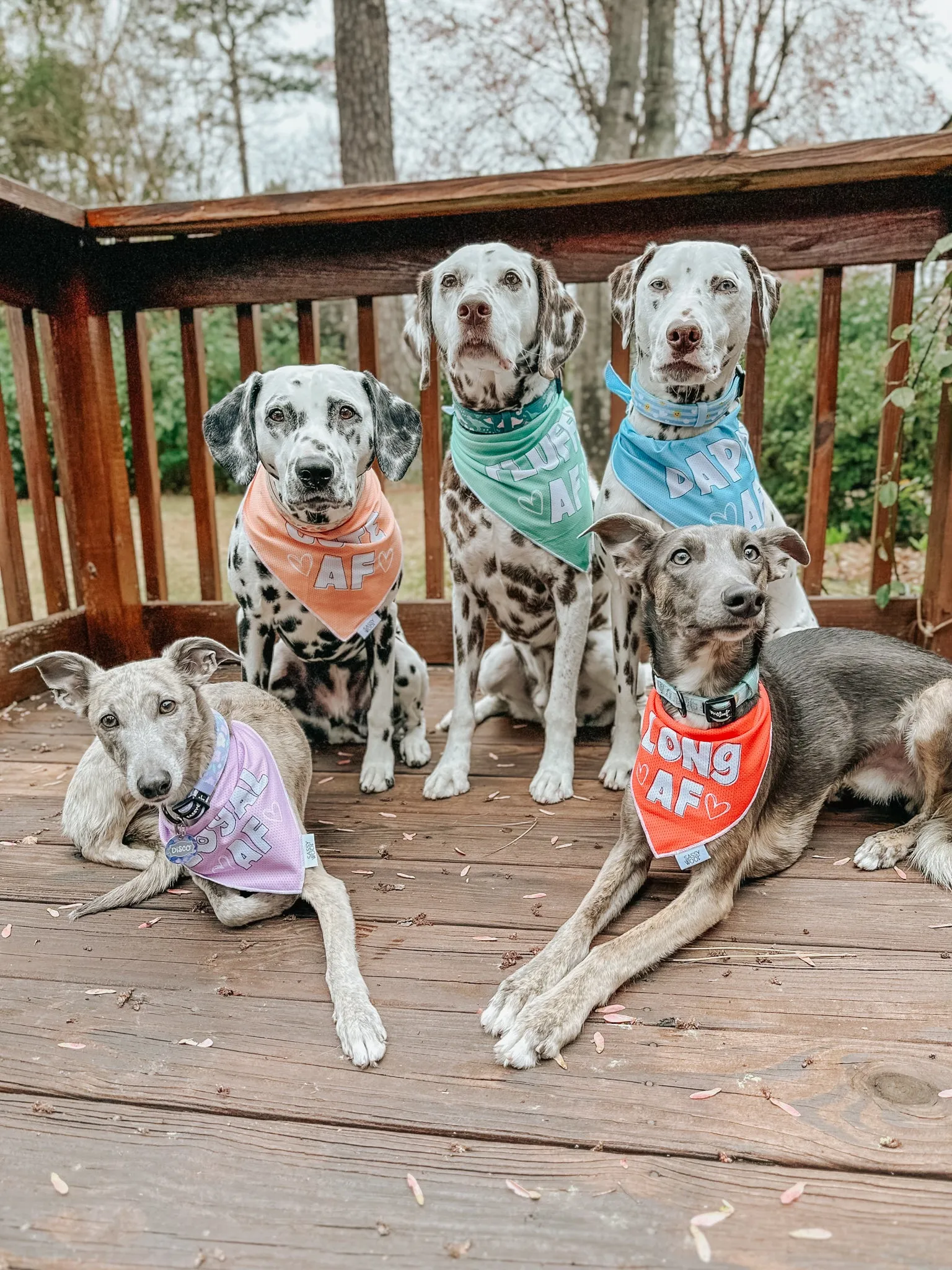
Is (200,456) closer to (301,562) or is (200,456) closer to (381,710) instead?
(301,562)

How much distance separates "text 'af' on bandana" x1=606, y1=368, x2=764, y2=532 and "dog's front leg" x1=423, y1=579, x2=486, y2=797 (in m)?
0.75

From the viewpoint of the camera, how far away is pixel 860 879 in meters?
2.56

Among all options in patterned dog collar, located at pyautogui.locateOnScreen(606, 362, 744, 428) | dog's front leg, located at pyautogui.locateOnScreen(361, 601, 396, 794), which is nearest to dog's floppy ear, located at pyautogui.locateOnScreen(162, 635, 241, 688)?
dog's front leg, located at pyautogui.locateOnScreen(361, 601, 396, 794)

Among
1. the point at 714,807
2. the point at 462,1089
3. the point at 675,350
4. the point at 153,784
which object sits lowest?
the point at 462,1089

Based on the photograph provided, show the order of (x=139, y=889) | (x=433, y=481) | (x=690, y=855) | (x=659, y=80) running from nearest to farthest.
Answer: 1. (x=690, y=855)
2. (x=139, y=889)
3. (x=433, y=481)
4. (x=659, y=80)

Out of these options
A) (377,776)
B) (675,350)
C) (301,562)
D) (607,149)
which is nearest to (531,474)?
(675,350)

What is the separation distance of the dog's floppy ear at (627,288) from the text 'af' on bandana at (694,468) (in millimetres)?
223

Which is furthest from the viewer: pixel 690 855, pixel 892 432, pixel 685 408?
pixel 892 432

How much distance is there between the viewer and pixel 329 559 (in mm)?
3088

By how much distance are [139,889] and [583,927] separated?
1257 millimetres

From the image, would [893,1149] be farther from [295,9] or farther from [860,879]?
[295,9]

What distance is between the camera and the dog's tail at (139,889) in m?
2.46

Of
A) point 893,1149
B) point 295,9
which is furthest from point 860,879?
point 295,9

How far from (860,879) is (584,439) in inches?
330
